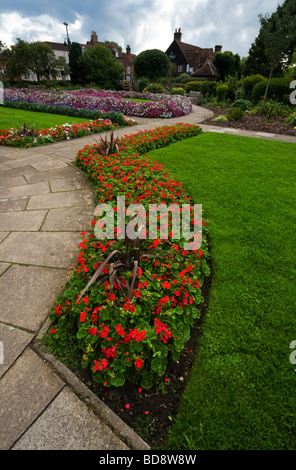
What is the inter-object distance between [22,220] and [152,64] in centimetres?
3110

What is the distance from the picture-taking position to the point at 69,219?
363cm

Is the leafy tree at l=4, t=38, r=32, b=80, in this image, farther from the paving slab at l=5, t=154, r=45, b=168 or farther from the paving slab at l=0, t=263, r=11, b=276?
the paving slab at l=0, t=263, r=11, b=276

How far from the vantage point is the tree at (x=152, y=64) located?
89.9ft

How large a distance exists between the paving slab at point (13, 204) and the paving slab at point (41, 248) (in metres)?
0.82

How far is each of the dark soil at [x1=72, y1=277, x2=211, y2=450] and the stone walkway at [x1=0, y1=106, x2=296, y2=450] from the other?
6 cm

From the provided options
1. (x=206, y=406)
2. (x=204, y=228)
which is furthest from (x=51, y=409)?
(x=204, y=228)

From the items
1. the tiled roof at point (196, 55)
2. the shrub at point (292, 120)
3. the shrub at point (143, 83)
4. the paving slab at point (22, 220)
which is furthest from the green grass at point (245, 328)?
the tiled roof at point (196, 55)

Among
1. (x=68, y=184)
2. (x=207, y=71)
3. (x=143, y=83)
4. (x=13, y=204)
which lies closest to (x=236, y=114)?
(x=68, y=184)
